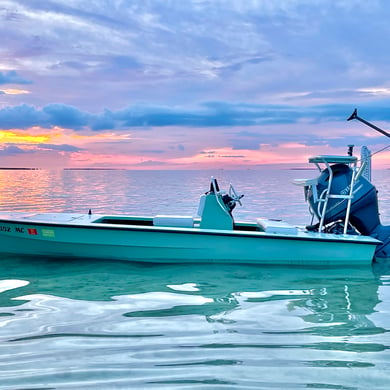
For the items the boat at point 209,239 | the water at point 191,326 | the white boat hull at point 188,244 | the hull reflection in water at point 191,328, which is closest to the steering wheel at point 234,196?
the boat at point 209,239

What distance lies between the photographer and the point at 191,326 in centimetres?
594

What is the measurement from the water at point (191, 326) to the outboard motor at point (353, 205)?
1.14 meters

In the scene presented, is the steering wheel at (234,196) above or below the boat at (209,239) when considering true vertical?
above

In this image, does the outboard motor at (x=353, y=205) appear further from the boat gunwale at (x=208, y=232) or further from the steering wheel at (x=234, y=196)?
the steering wheel at (x=234, y=196)

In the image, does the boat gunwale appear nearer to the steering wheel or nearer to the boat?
the boat

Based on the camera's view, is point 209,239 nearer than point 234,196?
Yes

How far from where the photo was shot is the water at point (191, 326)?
4.49 meters

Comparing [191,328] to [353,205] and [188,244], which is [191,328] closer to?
[188,244]

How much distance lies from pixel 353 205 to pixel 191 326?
6079 mm

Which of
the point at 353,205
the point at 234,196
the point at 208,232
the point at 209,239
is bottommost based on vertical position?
the point at 209,239

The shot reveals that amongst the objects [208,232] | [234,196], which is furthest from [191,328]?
[234,196]

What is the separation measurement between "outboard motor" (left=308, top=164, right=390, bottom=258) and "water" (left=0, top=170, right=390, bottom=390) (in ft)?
3.75

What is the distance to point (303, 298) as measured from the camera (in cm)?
757

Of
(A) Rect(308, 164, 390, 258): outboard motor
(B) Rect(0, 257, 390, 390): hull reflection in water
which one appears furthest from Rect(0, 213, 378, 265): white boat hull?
(A) Rect(308, 164, 390, 258): outboard motor
